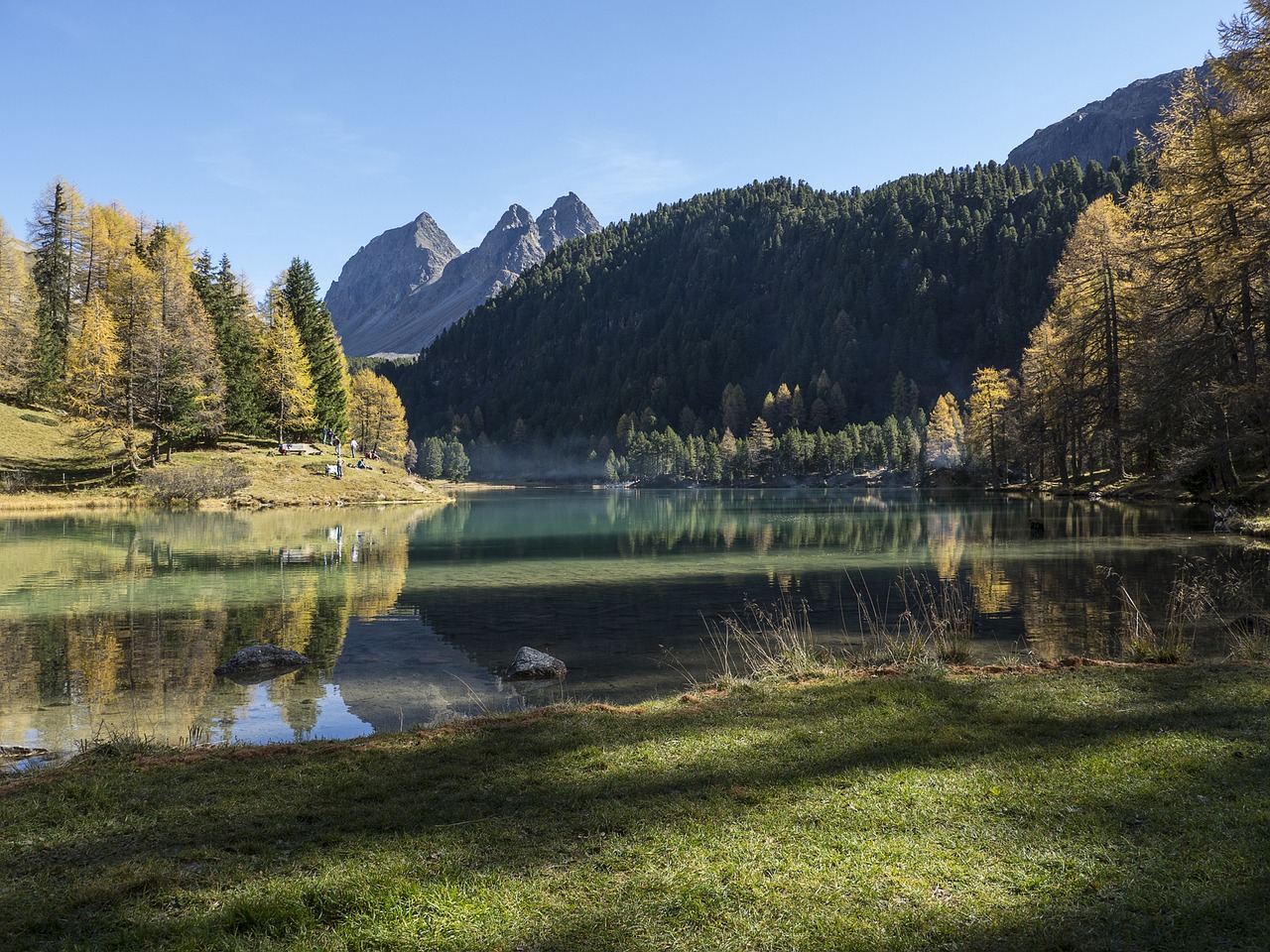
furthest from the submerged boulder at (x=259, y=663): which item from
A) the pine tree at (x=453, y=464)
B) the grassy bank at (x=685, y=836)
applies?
the pine tree at (x=453, y=464)

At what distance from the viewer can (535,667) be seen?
1388cm

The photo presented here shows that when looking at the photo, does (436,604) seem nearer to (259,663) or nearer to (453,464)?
(259,663)

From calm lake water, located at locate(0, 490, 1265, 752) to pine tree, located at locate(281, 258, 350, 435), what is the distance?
120 feet

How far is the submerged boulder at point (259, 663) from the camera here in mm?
14055

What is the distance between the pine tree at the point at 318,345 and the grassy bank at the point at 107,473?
29.6 feet

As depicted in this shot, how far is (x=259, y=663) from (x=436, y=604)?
720 cm

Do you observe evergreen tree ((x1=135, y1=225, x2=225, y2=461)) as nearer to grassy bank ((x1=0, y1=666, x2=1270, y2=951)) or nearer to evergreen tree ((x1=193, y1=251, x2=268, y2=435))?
evergreen tree ((x1=193, y1=251, x2=268, y2=435))

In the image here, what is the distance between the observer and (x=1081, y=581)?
2225 cm

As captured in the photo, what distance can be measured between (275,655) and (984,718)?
1244 cm

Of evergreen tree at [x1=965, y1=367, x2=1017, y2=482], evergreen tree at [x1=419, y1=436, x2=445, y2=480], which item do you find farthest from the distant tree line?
evergreen tree at [x1=419, y1=436, x2=445, y2=480]

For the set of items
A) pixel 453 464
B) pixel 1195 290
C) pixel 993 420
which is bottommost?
pixel 453 464

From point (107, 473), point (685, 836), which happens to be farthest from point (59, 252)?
point (685, 836)

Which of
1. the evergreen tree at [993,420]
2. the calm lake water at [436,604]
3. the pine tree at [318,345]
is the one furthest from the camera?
the evergreen tree at [993,420]

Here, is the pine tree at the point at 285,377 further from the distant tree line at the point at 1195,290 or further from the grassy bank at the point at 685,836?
the grassy bank at the point at 685,836
